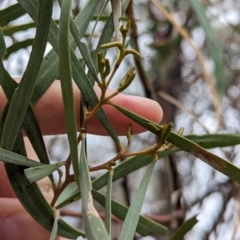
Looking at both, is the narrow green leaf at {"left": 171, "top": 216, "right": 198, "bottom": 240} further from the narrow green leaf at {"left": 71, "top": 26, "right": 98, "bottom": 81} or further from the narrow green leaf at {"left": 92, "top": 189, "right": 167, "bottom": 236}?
the narrow green leaf at {"left": 71, "top": 26, "right": 98, "bottom": 81}

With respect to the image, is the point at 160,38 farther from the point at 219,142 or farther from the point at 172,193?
the point at 219,142

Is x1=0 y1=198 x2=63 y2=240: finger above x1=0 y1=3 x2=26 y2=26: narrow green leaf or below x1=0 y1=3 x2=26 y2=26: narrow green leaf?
below

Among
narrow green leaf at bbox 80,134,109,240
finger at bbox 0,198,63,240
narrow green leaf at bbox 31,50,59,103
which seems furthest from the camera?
finger at bbox 0,198,63,240

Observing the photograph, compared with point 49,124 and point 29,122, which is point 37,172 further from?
point 49,124

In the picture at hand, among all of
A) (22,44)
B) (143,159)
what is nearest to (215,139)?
(143,159)

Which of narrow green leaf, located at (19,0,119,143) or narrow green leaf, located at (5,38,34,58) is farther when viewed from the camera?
narrow green leaf, located at (5,38,34,58)

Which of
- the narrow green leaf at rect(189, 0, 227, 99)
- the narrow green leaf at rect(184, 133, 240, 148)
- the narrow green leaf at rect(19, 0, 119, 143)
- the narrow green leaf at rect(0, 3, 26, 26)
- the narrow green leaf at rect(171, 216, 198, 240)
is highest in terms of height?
the narrow green leaf at rect(189, 0, 227, 99)

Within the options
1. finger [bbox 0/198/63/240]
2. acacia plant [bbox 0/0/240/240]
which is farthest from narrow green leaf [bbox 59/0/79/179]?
finger [bbox 0/198/63/240]
